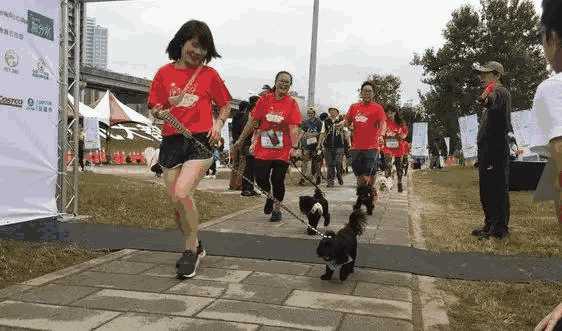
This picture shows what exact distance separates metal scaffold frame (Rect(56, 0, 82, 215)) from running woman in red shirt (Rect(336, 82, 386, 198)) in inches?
165

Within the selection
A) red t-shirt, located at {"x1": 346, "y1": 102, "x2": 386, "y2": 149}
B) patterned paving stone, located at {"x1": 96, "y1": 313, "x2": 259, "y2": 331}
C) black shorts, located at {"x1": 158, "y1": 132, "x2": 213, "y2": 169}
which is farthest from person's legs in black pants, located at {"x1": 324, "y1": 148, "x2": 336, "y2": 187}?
patterned paving stone, located at {"x1": 96, "y1": 313, "x2": 259, "y2": 331}

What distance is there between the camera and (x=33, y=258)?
519cm

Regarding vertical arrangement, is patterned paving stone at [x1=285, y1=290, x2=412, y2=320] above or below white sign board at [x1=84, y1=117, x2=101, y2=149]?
below

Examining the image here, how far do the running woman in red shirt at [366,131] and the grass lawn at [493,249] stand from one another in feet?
3.94

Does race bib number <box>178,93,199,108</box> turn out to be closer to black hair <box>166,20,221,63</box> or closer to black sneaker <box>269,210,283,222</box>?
black hair <box>166,20,221,63</box>

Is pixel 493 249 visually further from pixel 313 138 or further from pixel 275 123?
pixel 313 138

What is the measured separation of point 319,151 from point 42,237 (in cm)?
975

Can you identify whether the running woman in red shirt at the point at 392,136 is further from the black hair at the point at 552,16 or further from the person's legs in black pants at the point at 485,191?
the black hair at the point at 552,16

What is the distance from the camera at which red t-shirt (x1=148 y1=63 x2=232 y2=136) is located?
16.0ft

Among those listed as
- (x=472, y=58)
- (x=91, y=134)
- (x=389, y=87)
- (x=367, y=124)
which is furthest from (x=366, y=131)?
(x=389, y=87)

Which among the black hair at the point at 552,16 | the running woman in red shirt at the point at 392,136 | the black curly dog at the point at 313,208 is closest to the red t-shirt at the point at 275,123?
the black curly dog at the point at 313,208

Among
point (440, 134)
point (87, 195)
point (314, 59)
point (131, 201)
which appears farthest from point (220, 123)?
point (440, 134)

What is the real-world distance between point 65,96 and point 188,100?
11.9ft

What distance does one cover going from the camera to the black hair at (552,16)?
1319mm
